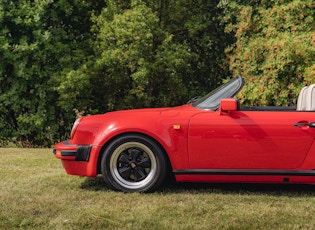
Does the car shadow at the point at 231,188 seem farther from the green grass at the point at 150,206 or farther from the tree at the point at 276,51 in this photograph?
the tree at the point at 276,51

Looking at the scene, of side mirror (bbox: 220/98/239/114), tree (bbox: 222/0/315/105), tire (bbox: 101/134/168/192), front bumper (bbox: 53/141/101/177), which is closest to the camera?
side mirror (bbox: 220/98/239/114)

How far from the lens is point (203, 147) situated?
4.98m

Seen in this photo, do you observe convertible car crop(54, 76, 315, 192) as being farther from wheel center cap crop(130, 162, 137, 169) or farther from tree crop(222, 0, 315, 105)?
tree crop(222, 0, 315, 105)

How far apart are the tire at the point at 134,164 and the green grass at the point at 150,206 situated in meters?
0.15

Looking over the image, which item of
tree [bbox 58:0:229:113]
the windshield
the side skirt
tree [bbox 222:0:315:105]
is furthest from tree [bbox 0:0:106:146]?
the side skirt

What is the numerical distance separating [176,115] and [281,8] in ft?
28.9

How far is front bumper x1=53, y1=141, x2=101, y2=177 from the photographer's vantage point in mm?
5168

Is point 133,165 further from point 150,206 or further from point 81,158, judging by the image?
point 150,206

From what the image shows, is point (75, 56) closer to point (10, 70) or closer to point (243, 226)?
point (10, 70)

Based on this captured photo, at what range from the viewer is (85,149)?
17.0ft

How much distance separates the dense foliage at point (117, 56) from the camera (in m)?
12.1

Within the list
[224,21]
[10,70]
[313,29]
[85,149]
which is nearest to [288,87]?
[313,29]

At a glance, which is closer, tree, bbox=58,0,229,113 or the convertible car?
the convertible car

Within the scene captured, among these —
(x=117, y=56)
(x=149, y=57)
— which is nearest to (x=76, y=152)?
(x=117, y=56)
